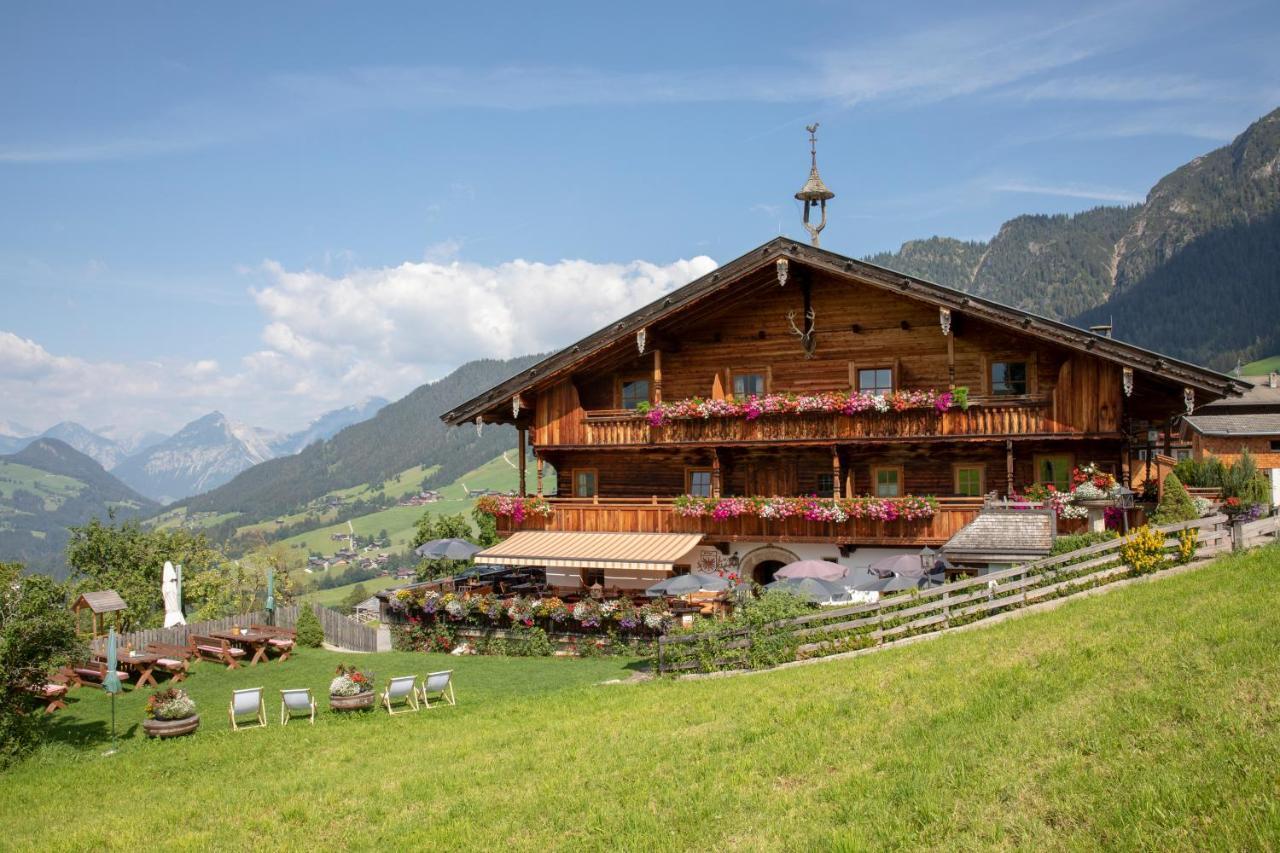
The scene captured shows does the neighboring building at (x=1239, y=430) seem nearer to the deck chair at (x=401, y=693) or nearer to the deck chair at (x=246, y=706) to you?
the deck chair at (x=401, y=693)

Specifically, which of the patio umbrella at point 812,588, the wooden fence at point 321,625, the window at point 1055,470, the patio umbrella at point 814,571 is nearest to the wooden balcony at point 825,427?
the window at point 1055,470

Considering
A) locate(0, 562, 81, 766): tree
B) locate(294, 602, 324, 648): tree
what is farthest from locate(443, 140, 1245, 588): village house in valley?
locate(0, 562, 81, 766): tree

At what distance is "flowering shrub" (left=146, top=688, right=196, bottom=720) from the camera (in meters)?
17.1

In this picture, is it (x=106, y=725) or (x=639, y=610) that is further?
(x=639, y=610)

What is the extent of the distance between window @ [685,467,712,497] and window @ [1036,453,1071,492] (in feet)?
31.8

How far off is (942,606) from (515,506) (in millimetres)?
15834

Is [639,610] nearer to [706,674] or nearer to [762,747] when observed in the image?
[706,674]

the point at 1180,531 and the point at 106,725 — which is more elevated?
the point at 1180,531

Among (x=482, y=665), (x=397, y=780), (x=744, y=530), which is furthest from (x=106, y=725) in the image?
(x=744, y=530)

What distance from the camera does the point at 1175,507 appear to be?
20.8 m

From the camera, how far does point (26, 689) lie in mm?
16125

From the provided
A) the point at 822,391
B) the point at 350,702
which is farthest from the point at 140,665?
the point at 822,391

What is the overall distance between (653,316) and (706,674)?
43.5ft

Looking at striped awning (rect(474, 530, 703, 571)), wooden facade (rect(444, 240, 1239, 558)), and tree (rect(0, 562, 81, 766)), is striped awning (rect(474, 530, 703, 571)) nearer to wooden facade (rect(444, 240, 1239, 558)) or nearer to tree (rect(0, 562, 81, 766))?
wooden facade (rect(444, 240, 1239, 558))
